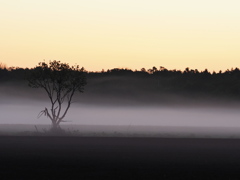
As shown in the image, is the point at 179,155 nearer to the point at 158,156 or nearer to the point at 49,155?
the point at 158,156

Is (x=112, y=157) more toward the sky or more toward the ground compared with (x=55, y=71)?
more toward the ground

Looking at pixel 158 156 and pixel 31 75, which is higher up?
pixel 31 75

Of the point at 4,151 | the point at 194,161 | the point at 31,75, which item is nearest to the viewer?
the point at 194,161

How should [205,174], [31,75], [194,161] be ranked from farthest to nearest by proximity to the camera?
[31,75] → [194,161] → [205,174]

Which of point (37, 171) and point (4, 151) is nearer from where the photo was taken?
point (37, 171)

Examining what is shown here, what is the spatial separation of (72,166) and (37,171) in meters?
4.07

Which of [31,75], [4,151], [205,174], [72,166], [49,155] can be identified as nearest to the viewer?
[205,174]

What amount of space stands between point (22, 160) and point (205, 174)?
1473cm

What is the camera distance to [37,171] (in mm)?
41969

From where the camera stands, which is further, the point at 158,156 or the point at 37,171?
the point at 158,156

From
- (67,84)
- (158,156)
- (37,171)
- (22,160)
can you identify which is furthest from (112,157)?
(67,84)

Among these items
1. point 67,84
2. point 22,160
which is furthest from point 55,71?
point 22,160

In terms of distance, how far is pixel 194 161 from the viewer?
52.3 m

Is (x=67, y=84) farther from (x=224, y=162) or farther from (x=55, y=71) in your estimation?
(x=224, y=162)
